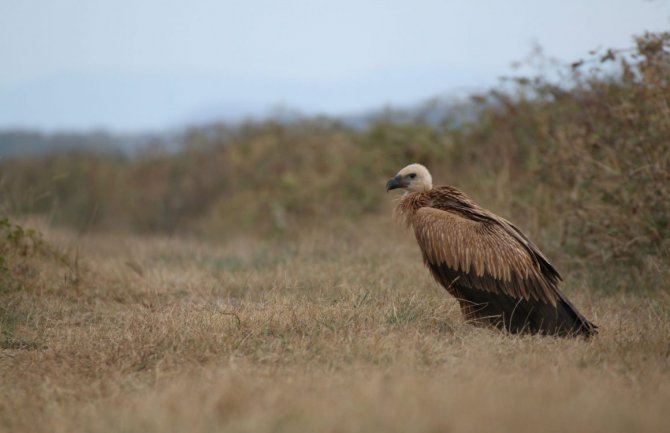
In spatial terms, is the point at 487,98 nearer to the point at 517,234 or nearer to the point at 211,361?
the point at 517,234

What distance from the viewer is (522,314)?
19.7 feet

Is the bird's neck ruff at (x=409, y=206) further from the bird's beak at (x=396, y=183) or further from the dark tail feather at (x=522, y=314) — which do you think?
the dark tail feather at (x=522, y=314)

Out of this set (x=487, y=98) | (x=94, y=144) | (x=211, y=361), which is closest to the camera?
(x=211, y=361)

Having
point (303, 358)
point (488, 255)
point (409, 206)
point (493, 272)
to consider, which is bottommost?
point (303, 358)

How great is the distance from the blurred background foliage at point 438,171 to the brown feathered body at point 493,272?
2.05 metres

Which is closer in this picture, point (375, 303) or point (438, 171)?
point (375, 303)

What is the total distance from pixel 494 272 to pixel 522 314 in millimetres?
379

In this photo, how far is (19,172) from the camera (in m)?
20.0

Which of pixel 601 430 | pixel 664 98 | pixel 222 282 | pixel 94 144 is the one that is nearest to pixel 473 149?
pixel 664 98

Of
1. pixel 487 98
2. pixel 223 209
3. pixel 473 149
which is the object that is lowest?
pixel 223 209

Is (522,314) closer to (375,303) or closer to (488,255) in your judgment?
(488,255)

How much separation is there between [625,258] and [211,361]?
4935 mm

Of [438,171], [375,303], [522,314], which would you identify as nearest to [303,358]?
[375,303]

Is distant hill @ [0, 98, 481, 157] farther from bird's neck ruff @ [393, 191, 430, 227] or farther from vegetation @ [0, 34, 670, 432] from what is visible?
bird's neck ruff @ [393, 191, 430, 227]
